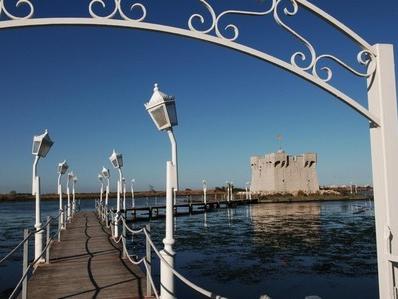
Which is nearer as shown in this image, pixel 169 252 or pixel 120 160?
pixel 169 252

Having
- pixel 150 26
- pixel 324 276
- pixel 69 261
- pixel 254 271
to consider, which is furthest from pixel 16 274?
pixel 150 26

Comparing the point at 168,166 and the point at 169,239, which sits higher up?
the point at 168,166

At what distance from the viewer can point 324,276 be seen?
1394cm

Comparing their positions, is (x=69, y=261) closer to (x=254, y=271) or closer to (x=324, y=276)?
(x=254, y=271)

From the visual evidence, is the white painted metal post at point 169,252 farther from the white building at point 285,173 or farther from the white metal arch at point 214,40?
the white building at point 285,173

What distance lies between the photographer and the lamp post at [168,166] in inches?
194

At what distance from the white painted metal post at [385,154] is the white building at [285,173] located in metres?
72.8

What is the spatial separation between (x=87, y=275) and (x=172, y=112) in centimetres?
424

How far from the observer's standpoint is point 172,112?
503 cm

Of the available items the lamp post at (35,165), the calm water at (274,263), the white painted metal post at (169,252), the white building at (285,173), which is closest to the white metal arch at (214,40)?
the white painted metal post at (169,252)

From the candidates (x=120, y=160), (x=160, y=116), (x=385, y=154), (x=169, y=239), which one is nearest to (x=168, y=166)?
(x=160, y=116)

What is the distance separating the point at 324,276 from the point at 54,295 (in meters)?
10.1

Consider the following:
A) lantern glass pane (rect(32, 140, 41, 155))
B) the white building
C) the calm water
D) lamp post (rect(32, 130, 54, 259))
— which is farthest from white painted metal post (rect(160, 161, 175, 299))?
the white building

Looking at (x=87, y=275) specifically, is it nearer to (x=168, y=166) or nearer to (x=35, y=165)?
(x=35, y=165)
